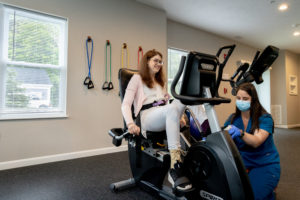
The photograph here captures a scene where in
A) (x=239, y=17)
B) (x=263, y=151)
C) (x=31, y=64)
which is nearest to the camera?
(x=263, y=151)

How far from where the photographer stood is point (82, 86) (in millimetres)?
2803

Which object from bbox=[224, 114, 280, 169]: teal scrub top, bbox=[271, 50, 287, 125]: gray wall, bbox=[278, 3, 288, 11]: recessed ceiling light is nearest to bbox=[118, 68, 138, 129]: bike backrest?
bbox=[224, 114, 280, 169]: teal scrub top

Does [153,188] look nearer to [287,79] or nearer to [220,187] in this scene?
[220,187]

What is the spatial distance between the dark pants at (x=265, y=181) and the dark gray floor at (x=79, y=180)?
38cm

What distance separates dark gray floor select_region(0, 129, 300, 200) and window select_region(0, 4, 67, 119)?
28.2 inches

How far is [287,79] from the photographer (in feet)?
21.2

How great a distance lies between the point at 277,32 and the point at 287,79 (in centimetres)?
232

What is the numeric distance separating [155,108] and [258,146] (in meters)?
0.80

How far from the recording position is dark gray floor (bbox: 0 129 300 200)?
1.57 meters

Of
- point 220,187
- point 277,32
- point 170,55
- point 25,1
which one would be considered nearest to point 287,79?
point 277,32

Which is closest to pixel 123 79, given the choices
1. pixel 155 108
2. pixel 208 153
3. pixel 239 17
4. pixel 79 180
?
pixel 155 108

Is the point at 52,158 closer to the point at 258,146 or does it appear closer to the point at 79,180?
the point at 79,180

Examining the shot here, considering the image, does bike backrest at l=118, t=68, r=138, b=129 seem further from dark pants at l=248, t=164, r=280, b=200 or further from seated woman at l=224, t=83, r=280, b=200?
dark pants at l=248, t=164, r=280, b=200

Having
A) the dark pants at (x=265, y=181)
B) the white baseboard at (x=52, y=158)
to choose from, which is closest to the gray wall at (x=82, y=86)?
the white baseboard at (x=52, y=158)
